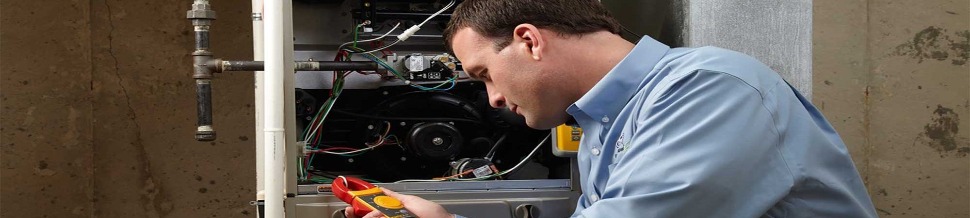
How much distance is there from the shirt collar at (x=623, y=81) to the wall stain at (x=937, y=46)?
172cm

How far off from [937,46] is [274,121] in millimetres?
1987

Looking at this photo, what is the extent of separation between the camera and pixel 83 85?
2.79m

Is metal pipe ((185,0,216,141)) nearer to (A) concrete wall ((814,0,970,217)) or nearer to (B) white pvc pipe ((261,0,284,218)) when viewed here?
(B) white pvc pipe ((261,0,284,218))

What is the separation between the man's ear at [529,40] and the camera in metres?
1.22

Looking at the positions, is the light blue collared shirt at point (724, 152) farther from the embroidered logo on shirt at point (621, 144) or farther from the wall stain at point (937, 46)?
the wall stain at point (937, 46)

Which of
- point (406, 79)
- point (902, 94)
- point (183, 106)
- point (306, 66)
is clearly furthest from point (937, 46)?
point (183, 106)

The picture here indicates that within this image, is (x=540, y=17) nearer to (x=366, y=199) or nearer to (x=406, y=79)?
(x=366, y=199)

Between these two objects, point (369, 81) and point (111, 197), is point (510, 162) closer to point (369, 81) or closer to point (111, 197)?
point (369, 81)

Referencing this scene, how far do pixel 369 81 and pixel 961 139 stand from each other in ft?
5.64

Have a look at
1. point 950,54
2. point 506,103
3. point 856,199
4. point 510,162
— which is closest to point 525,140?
point 510,162

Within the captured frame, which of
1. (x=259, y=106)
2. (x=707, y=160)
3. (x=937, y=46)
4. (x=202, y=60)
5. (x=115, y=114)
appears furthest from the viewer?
(x=115, y=114)

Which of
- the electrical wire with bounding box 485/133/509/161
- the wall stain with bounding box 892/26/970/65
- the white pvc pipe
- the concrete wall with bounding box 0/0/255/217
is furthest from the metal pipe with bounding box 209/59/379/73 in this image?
the wall stain with bounding box 892/26/970/65

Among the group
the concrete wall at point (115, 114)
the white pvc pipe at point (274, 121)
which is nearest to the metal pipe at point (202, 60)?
the white pvc pipe at point (274, 121)

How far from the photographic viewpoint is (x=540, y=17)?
1.24 m
